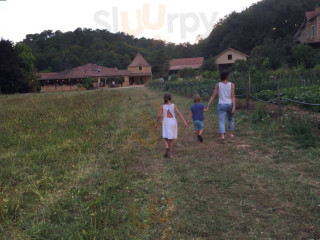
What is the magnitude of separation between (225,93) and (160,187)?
3244 millimetres

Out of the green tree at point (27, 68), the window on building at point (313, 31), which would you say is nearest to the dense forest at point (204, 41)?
the window on building at point (313, 31)

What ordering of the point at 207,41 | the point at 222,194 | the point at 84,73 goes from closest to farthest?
the point at 222,194, the point at 84,73, the point at 207,41

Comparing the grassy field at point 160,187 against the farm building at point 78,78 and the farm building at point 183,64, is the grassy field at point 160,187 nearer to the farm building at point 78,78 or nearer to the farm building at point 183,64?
the farm building at point 78,78

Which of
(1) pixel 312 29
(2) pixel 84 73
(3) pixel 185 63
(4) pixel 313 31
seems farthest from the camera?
(3) pixel 185 63

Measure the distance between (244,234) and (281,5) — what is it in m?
65.2

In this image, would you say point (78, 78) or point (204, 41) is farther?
point (204, 41)

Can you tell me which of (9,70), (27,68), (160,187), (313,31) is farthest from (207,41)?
(160,187)

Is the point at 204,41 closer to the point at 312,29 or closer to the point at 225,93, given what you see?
the point at 312,29

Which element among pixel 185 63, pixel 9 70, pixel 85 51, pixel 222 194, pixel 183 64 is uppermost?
pixel 85 51

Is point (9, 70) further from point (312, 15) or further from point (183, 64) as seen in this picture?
point (312, 15)

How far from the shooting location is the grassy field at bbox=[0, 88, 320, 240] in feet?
9.02

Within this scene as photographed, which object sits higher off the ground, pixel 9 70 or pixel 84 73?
pixel 84 73

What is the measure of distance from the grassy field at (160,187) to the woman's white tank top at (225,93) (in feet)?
3.33

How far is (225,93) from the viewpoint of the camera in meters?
6.12
